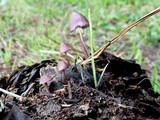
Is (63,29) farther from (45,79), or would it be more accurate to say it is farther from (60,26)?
(45,79)

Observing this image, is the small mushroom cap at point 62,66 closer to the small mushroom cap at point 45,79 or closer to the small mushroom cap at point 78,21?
the small mushroom cap at point 45,79

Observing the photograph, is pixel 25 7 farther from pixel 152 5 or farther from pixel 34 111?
pixel 34 111

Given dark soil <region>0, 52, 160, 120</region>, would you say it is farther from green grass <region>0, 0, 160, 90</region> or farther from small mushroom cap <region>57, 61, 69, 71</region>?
green grass <region>0, 0, 160, 90</region>

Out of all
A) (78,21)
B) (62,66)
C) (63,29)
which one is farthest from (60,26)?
(62,66)

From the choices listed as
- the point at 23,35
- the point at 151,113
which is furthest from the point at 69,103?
the point at 23,35

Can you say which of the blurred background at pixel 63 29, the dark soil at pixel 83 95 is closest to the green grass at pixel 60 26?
the blurred background at pixel 63 29

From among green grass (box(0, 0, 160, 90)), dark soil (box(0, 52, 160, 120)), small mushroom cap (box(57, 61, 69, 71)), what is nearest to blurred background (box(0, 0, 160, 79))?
green grass (box(0, 0, 160, 90))
